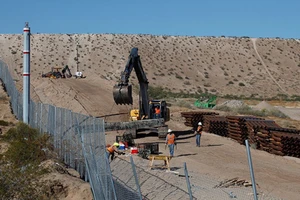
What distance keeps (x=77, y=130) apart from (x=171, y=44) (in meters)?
106

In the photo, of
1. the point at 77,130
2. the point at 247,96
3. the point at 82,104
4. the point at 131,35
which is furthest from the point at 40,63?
the point at 77,130

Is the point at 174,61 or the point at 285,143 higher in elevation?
the point at 174,61

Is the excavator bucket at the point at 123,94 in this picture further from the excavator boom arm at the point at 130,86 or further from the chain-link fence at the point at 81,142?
the chain-link fence at the point at 81,142

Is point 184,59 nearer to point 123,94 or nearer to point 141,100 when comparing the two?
point 141,100

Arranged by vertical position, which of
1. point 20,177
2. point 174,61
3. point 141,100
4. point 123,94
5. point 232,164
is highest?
point 174,61

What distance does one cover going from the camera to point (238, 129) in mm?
34750

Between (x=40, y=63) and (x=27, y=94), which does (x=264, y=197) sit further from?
(x=40, y=63)

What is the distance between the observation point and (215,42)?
126 meters

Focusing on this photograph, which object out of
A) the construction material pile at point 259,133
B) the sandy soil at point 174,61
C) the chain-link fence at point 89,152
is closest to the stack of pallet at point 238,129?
the construction material pile at point 259,133

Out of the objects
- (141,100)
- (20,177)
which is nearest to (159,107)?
(141,100)

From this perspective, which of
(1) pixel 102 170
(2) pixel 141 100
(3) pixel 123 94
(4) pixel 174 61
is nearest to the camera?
(1) pixel 102 170

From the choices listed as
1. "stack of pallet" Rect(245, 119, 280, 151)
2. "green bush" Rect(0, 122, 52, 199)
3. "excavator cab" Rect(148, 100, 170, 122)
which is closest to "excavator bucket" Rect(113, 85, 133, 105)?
"excavator cab" Rect(148, 100, 170, 122)

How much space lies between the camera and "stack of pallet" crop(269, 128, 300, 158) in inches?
1114

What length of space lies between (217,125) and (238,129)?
3.58 meters
